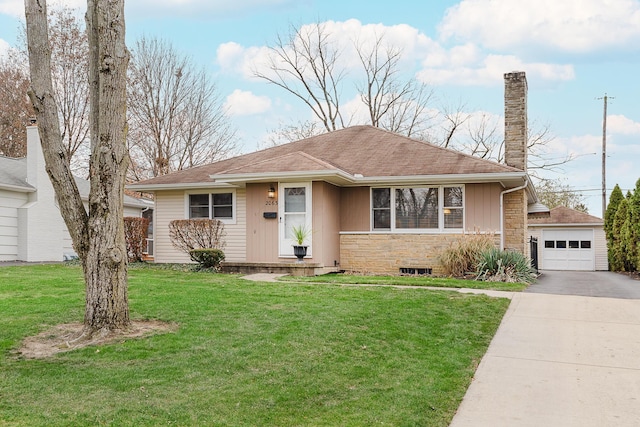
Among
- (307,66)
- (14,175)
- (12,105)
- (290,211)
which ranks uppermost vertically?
(307,66)

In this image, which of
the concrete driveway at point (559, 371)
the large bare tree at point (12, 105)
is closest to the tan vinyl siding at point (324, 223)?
the concrete driveway at point (559, 371)

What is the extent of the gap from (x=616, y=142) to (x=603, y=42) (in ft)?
58.3

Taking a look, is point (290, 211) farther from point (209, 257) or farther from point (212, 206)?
point (212, 206)

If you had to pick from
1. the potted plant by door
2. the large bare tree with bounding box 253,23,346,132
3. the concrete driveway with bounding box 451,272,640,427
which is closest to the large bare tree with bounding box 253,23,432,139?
the large bare tree with bounding box 253,23,346,132

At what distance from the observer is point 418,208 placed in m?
13.8

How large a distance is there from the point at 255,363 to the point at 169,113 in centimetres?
2427

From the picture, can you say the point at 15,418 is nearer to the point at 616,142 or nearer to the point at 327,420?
the point at 327,420

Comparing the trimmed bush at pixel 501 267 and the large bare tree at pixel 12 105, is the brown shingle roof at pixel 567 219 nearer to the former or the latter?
the trimmed bush at pixel 501 267

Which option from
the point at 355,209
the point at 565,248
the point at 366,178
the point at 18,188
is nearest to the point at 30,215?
the point at 18,188

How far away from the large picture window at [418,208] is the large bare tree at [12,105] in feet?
64.9

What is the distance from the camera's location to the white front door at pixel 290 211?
13.4 m

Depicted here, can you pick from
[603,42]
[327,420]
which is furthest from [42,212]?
[603,42]

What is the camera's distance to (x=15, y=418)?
352 centimetres

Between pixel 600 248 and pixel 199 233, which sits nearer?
pixel 199 233
